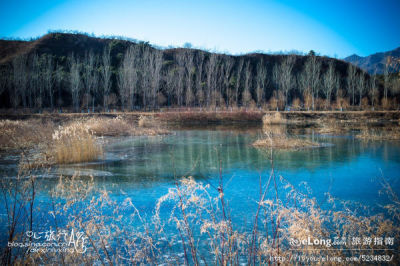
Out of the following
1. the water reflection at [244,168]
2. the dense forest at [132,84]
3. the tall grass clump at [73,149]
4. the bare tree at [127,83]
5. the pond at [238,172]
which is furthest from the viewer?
the bare tree at [127,83]

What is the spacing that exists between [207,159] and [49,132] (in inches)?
367

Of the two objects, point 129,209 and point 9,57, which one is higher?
point 9,57

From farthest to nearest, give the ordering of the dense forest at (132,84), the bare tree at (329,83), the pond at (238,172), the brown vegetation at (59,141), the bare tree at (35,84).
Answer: the bare tree at (329,83)
the dense forest at (132,84)
the bare tree at (35,84)
the brown vegetation at (59,141)
the pond at (238,172)

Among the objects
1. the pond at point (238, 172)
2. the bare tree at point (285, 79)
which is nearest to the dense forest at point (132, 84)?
the bare tree at point (285, 79)

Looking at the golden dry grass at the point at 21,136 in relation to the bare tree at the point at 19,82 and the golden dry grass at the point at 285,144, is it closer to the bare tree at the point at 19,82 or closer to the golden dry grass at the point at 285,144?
the golden dry grass at the point at 285,144

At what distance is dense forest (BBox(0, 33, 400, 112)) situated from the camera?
42.9 m

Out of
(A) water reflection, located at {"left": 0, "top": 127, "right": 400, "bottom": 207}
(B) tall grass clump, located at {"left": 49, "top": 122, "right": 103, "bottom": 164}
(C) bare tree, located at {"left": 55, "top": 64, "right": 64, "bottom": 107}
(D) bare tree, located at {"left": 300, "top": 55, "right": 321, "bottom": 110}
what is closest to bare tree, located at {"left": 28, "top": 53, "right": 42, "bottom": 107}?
(C) bare tree, located at {"left": 55, "top": 64, "right": 64, "bottom": 107}

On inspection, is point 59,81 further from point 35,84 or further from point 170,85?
point 170,85

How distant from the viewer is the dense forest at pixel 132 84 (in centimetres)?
4294

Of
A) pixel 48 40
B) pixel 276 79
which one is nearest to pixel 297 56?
pixel 276 79

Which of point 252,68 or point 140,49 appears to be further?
point 252,68

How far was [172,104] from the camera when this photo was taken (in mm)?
49969

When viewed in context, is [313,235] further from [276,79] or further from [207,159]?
[276,79]

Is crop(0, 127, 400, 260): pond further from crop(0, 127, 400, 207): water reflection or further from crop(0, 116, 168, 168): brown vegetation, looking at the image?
crop(0, 116, 168, 168): brown vegetation
